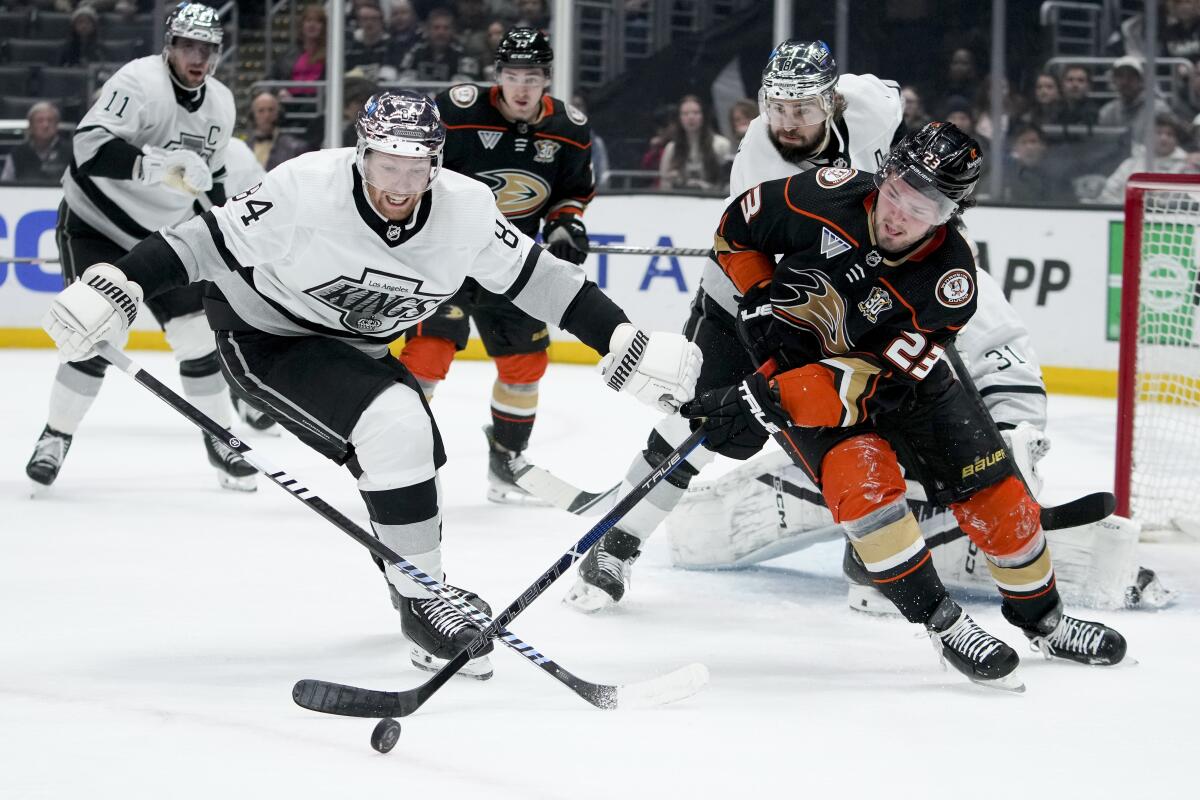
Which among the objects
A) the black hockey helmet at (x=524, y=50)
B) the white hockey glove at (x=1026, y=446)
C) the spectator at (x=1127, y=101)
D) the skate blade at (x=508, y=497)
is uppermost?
the spectator at (x=1127, y=101)

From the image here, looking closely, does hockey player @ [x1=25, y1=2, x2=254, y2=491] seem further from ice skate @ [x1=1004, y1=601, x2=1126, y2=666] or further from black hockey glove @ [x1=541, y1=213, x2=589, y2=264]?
ice skate @ [x1=1004, y1=601, x2=1126, y2=666]

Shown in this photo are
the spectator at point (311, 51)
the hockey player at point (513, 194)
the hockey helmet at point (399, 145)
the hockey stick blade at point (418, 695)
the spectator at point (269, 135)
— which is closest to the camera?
the hockey stick blade at point (418, 695)

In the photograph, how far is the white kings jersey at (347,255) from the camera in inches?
97.1

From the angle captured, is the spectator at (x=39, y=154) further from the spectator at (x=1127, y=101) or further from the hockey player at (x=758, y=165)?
the hockey player at (x=758, y=165)

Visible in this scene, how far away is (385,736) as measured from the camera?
211 centimetres

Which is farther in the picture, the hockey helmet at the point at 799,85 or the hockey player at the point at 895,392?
the hockey helmet at the point at 799,85

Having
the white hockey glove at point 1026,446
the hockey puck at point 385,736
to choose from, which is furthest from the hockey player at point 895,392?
the hockey puck at point 385,736

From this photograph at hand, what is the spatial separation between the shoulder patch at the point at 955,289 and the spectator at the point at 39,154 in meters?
5.53

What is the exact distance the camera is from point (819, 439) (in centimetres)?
259

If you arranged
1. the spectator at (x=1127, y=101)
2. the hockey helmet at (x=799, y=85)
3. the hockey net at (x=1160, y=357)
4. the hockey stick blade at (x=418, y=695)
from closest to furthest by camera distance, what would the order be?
the hockey stick blade at (x=418, y=695) < the hockey helmet at (x=799, y=85) < the hockey net at (x=1160, y=357) < the spectator at (x=1127, y=101)

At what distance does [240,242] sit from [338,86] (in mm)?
5083

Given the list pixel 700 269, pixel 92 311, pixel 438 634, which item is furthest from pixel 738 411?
pixel 700 269

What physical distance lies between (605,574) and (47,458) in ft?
5.77

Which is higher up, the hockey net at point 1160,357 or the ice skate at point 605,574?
the hockey net at point 1160,357
